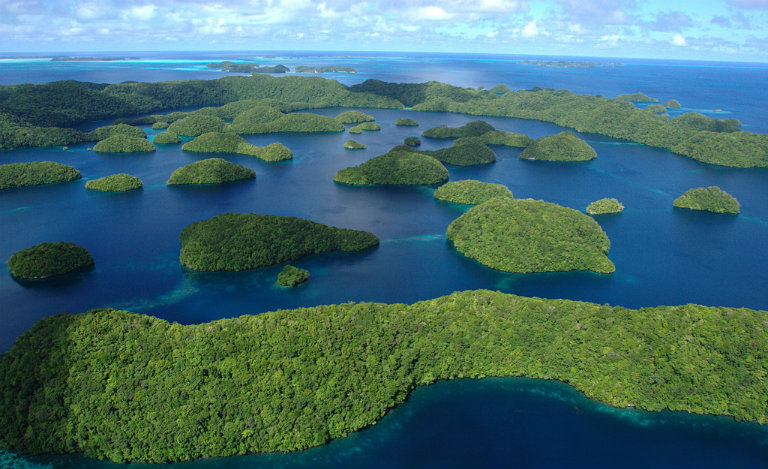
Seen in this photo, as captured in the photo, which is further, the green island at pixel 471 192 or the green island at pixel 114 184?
the green island at pixel 114 184

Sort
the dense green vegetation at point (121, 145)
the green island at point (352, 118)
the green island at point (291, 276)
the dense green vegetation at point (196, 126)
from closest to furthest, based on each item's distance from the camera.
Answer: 1. the green island at point (291, 276)
2. the dense green vegetation at point (121, 145)
3. the dense green vegetation at point (196, 126)
4. the green island at point (352, 118)

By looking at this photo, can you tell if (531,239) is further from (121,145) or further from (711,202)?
(121,145)

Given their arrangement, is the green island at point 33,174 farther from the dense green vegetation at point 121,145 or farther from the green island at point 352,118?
the green island at point 352,118

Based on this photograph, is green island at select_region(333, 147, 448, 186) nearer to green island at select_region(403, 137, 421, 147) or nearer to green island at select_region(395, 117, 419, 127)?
green island at select_region(403, 137, 421, 147)

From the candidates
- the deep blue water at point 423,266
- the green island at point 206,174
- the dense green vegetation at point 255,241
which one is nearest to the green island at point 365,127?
the deep blue water at point 423,266

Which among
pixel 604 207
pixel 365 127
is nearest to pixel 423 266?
pixel 604 207

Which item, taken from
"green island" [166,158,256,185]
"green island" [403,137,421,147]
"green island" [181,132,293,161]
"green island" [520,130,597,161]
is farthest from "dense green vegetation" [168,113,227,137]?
"green island" [520,130,597,161]

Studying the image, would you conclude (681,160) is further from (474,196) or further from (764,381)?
(764,381)
